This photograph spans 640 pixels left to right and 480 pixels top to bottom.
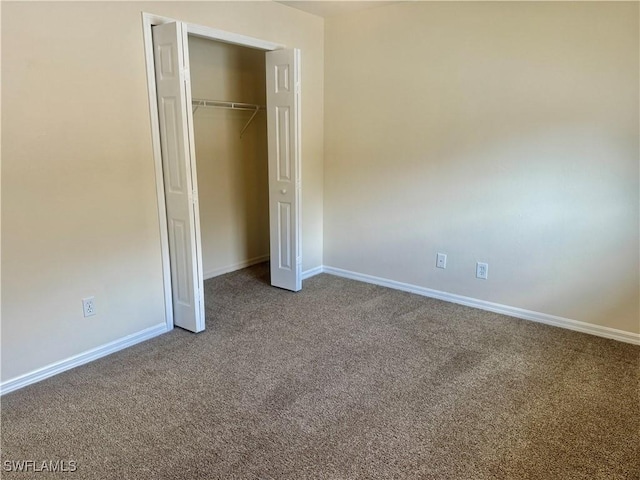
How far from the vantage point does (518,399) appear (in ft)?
7.99

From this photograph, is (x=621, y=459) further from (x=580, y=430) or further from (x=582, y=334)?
(x=582, y=334)

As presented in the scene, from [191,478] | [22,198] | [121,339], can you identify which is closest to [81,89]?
[22,198]

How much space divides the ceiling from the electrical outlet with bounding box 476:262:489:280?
2.30m

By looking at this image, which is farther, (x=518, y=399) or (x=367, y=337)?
(x=367, y=337)

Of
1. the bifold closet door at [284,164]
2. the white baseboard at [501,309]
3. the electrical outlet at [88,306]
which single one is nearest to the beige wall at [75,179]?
Answer: the electrical outlet at [88,306]

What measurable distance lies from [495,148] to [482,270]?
38.9 inches

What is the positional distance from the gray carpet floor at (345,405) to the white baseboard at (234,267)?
1.13 meters

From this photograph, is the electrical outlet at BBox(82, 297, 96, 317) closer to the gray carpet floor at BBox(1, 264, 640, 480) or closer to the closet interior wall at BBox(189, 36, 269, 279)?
the gray carpet floor at BBox(1, 264, 640, 480)

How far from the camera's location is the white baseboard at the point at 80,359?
8.27 ft

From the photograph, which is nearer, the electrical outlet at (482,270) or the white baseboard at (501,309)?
the white baseboard at (501,309)

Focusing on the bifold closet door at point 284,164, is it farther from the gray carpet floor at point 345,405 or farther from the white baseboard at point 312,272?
the gray carpet floor at point 345,405

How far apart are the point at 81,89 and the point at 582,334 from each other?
3699mm

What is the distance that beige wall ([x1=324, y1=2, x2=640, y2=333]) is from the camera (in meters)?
2.97

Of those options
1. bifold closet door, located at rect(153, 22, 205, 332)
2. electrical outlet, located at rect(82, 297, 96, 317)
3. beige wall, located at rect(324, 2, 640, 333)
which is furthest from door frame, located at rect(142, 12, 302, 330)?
beige wall, located at rect(324, 2, 640, 333)
